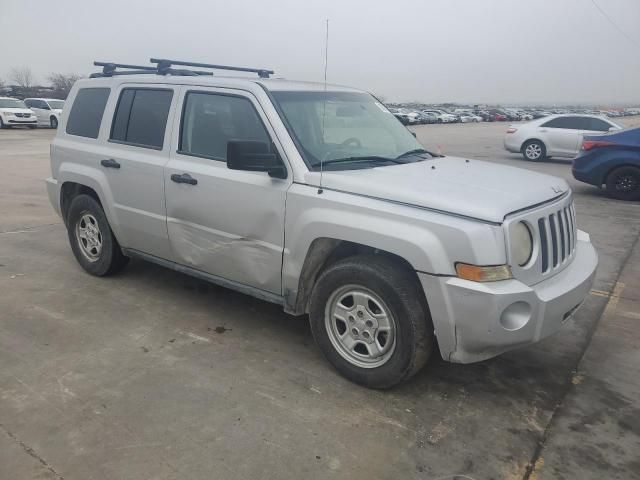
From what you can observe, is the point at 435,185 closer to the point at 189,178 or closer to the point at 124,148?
the point at 189,178

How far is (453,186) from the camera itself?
340cm

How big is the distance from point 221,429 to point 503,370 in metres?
1.93

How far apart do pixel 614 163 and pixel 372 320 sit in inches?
355

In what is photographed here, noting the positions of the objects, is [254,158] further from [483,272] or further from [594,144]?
[594,144]

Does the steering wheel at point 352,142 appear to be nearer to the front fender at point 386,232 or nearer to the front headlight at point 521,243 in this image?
the front fender at point 386,232

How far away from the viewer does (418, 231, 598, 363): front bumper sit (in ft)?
9.74

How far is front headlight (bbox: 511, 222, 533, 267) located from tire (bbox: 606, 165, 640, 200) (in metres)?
8.68

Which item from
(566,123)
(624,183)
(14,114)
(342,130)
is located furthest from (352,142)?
(14,114)

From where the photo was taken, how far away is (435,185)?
3395 mm

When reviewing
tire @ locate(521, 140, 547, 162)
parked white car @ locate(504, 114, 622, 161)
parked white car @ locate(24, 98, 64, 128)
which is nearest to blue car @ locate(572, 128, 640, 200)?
parked white car @ locate(504, 114, 622, 161)

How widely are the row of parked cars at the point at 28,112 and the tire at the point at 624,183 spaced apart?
23.3 metres

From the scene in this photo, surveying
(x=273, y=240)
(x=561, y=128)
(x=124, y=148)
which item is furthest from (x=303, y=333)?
(x=561, y=128)

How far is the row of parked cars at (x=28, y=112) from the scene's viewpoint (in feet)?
90.3

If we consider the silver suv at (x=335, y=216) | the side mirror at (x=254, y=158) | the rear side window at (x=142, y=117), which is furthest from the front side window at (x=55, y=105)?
the side mirror at (x=254, y=158)
